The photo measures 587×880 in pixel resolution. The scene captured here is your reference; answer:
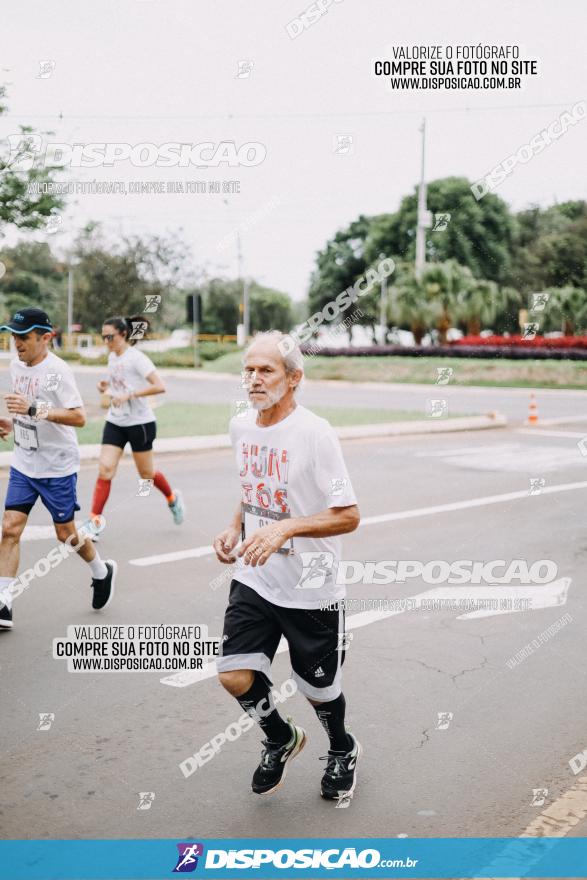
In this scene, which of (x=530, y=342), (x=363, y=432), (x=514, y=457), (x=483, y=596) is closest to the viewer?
(x=483, y=596)

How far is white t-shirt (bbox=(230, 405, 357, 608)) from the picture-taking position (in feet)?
11.8

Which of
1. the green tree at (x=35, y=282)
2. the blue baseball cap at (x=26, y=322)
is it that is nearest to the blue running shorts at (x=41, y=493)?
the blue baseball cap at (x=26, y=322)

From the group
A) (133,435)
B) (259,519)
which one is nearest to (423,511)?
(133,435)

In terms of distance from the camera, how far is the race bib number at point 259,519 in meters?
3.70

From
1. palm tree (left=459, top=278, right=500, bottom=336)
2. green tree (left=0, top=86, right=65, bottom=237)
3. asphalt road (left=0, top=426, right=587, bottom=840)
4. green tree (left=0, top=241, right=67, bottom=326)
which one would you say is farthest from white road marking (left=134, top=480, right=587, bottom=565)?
green tree (left=0, top=241, right=67, bottom=326)

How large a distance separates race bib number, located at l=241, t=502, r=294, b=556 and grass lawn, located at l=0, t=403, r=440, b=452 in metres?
11.9

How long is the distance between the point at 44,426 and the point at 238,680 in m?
2.82

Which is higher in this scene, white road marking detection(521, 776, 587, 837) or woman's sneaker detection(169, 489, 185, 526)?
woman's sneaker detection(169, 489, 185, 526)

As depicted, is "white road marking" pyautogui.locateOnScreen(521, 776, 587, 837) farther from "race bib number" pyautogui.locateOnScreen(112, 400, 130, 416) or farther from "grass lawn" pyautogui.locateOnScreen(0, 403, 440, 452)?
"grass lawn" pyautogui.locateOnScreen(0, 403, 440, 452)

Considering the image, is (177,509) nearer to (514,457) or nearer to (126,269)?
(514,457)

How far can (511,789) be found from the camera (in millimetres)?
3920

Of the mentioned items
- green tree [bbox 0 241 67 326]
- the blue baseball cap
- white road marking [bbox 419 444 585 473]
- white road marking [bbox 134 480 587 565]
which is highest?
green tree [bbox 0 241 67 326]

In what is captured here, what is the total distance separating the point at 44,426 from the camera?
5.98 meters

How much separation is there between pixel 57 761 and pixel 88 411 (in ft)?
Result: 59.9
